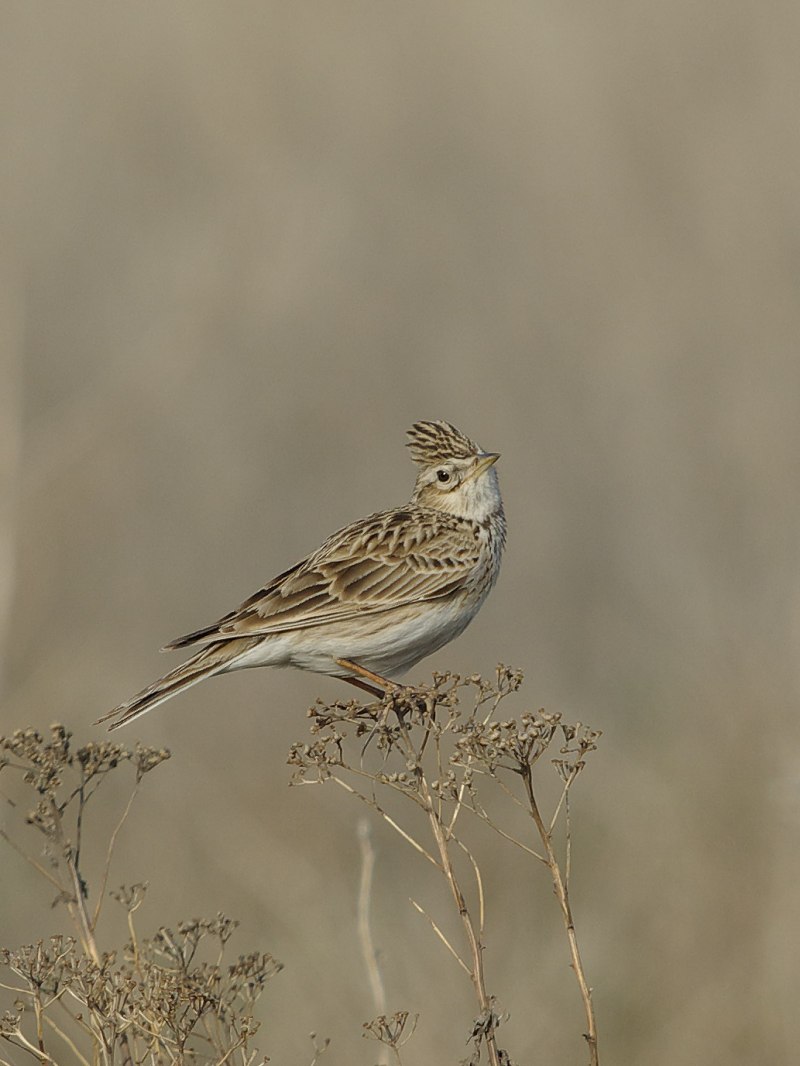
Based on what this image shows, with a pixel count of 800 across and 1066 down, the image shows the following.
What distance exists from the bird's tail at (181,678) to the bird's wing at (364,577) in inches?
3.0

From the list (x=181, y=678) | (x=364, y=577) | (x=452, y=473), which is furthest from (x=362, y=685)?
(x=452, y=473)

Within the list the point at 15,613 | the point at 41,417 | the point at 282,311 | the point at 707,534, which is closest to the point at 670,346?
the point at 707,534

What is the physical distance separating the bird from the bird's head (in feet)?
0.15

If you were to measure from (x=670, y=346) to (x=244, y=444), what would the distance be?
335 centimetres

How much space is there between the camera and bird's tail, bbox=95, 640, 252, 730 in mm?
5700

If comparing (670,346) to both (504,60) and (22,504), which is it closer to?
(504,60)

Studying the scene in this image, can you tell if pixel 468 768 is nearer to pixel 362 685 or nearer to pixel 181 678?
pixel 181 678

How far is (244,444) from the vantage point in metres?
12.9

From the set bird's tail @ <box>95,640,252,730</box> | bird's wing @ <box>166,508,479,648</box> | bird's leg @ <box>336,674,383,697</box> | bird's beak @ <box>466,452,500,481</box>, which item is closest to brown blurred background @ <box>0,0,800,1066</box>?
bird's tail @ <box>95,640,252,730</box>

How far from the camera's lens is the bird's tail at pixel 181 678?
18.7 ft

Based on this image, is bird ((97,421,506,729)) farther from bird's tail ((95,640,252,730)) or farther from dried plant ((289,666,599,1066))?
dried plant ((289,666,599,1066))

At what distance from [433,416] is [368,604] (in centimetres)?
572

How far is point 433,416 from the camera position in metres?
12.2

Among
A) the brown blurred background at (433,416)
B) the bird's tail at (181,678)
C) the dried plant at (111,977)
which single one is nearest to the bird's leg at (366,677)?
the bird's tail at (181,678)
